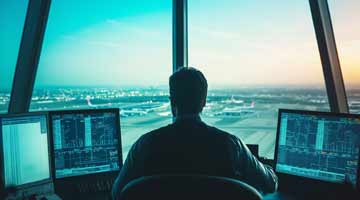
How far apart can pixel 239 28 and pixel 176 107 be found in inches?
A: 57.7

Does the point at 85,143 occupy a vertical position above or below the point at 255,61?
below

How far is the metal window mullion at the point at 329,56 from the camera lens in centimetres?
249

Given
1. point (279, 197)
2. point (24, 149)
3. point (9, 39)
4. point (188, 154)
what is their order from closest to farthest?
point (188, 154), point (24, 149), point (279, 197), point (9, 39)

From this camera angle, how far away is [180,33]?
3057mm

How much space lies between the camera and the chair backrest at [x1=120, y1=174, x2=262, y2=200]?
1.04 m

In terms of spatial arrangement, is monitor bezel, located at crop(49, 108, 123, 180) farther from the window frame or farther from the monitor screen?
the window frame

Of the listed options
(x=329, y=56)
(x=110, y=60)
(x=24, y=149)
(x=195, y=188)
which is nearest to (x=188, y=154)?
(x=195, y=188)

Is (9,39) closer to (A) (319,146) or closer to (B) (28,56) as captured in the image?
(B) (28,56)

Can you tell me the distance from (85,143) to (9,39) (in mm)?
1248

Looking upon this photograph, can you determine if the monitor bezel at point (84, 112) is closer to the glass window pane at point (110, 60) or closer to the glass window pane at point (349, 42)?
the glass window pane at point (110, 60)

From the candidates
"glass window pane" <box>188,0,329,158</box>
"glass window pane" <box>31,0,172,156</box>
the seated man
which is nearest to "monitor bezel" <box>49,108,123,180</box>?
the seated man

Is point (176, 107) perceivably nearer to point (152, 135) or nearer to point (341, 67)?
point (152, 135)

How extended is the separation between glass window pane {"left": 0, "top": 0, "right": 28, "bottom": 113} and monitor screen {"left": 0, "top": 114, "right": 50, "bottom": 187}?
948 millimetres

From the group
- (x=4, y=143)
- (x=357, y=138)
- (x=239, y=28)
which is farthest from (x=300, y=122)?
(x=4, y=143)
